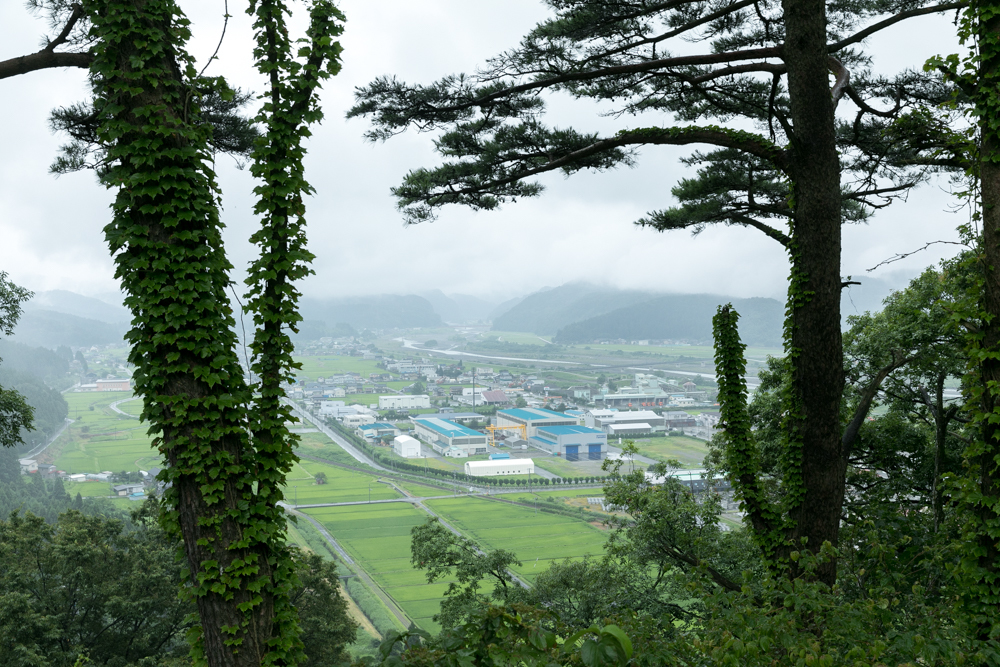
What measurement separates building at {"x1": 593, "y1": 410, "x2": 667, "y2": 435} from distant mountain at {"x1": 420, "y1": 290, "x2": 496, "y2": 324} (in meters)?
46.2

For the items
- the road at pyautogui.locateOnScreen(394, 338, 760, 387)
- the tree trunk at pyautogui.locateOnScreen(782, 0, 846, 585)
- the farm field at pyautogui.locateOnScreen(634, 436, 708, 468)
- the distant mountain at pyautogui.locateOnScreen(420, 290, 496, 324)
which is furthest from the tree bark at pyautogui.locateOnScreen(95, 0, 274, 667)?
the distant mountain at pyautogui.locateOnScreen(420, 290, 496, 324)

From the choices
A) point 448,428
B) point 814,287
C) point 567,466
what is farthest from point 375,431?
point 814,287

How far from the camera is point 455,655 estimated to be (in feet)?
6.64

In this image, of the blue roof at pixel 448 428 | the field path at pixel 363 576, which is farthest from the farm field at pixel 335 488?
the blue roof at pixel 448 428

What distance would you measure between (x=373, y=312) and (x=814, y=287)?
52004 millimetres

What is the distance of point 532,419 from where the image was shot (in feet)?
88.4

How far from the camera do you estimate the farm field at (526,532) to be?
16.8 metres

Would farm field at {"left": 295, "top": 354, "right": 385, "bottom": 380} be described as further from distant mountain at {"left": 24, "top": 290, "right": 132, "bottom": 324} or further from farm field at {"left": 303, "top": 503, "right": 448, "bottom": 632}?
farm field at {"left": 303, "top": 503, "right": 448, "bottom": 632}

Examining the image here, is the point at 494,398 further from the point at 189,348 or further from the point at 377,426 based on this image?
the point at 189,348

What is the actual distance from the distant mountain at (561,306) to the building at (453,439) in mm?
19103

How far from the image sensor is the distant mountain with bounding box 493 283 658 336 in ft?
158

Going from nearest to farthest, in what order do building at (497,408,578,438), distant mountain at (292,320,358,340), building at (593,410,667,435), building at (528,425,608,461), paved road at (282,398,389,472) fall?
building at (528,425,608,461) → building at (593,410,667,435) → building at (497,408,578,438) → paved road at (282,398,389,472) → distant mountain at (292,320,358,340)

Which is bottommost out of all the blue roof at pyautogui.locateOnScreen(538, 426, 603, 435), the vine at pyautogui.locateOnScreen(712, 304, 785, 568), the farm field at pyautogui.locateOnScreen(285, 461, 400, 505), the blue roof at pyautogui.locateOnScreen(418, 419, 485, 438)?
the farm field at pyautogui.locateOnScreen(285, 461, 400, 505)

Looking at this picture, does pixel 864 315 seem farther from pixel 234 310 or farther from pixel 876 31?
pixel 234 310
